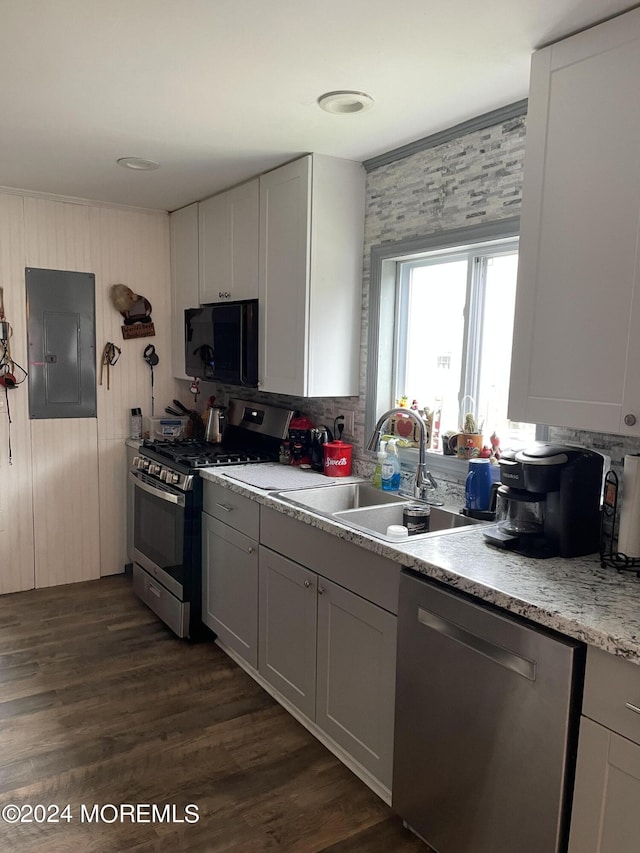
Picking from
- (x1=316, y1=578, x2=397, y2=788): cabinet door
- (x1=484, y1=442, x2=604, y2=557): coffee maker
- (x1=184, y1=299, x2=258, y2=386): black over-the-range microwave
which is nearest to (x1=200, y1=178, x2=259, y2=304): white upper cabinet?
(x1=184, y1=299, x2=258, y2=386): black over-the-range microwave

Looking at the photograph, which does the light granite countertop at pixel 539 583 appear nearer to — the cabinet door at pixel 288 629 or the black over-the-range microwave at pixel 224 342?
the cabinet door at pixel 288 629

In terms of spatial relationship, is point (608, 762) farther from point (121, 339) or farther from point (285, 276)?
point (121, 339)

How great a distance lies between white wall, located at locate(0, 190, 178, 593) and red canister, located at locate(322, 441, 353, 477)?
1599 mm

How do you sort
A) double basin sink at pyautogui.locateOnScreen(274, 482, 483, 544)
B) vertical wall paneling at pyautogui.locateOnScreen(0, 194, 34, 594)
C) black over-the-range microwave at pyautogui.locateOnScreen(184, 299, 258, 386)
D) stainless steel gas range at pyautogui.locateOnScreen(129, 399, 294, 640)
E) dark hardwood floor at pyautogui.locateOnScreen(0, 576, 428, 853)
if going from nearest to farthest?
dark hardwood floor at pyautogui.locateOnScreen(0, 576, 428, 853), double basin sink at pyautogui.locateOnScreen(274, 482, 483, 544), stainless steel gas range at pyautogui.locateOnScreen(129, 399, 294, 640), black over-the-range microwave at pyautogui.locateOnScreen(184, 299, 258, 386), vertical wall paneling at pyautogui.locateOnScreen(0, 194, 34, 594)

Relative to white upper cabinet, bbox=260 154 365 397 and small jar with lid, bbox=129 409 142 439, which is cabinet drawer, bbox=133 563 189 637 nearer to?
small jar with lid, bbox=129 409 142 439

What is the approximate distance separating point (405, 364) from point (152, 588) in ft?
5.89

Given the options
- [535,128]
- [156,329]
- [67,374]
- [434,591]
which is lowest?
[434,591]

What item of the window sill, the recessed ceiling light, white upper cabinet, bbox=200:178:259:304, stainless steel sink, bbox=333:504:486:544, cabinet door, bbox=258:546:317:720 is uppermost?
the recessed ceiling light

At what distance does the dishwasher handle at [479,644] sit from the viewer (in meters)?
1.48

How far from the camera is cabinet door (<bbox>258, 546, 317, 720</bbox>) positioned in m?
2.33

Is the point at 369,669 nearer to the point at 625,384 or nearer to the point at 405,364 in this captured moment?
the point at 625,384

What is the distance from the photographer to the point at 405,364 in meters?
2.93

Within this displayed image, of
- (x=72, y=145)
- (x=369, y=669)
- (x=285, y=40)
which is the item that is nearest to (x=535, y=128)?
(x=285, y=40)

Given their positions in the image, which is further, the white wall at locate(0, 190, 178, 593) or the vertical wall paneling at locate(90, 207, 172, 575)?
the vertical wall paneling at locate(90, 207, 172, 575)
